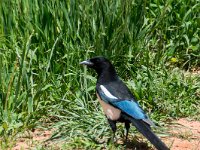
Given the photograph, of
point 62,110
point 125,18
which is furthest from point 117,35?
point 62,110

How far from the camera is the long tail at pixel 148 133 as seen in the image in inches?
177

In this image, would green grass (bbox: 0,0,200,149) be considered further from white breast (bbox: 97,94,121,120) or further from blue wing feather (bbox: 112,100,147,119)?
blue wing feather (bbox: 112,100,147,119)

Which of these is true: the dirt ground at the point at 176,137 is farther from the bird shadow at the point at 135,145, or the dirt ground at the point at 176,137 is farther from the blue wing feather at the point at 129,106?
the blue wing feather at the point at 129,106

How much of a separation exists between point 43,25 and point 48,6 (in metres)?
0.18

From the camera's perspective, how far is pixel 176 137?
5.11 metres

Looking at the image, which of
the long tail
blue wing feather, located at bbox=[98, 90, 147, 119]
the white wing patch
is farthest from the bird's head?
the long tail

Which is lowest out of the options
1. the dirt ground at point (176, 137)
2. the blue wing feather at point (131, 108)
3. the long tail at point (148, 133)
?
the dirt ground at point (176, 137)

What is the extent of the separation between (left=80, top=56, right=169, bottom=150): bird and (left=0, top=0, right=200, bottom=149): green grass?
27 cm

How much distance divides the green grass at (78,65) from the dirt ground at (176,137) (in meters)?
0.08

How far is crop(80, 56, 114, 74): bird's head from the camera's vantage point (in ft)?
16.8

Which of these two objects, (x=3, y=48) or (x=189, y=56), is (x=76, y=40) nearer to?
(x=3, y=48)

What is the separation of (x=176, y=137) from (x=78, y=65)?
3.62ft

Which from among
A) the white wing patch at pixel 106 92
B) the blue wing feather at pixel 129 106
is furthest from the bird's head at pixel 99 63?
the blue wing feather at pixel 129 106

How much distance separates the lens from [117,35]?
5836mm
